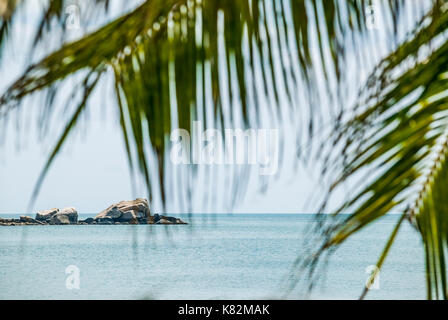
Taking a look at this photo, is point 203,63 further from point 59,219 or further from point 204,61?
point 59,219

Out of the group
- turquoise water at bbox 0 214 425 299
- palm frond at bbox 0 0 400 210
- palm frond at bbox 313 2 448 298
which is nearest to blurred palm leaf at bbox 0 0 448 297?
palm frond at bbox 0 0 400 210

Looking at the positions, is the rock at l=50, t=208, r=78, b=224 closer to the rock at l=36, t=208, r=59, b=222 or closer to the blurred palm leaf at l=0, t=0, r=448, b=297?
the rock at l=36, t=208, r=59, b=222

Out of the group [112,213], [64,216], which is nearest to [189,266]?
[112,213]

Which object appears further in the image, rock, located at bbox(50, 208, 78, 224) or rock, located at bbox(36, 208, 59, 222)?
rock, located at bbox(50, 208, 78, 224)

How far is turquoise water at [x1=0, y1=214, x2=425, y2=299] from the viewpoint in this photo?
1809cm

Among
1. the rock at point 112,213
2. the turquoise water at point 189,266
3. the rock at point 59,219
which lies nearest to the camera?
the turquoise water at point 189,266

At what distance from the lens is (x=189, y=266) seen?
78.7 feet

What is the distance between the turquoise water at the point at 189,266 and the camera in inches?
712

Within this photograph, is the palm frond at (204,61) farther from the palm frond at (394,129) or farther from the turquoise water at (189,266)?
the turquoise water at (189,266)

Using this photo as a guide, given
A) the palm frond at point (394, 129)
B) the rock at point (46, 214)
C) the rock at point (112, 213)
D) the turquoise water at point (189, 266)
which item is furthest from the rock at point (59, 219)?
the palm frond at point (394, 129)

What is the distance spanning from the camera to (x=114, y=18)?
1.28 feet
